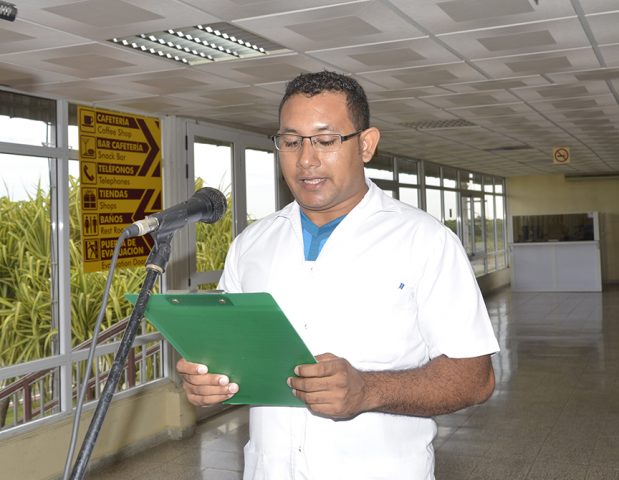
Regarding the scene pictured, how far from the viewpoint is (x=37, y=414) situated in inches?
202

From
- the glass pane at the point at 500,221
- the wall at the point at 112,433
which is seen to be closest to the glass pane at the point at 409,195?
the glass pane at the point at 500,221

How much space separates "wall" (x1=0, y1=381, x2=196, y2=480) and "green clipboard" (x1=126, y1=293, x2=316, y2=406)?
10.2 ft

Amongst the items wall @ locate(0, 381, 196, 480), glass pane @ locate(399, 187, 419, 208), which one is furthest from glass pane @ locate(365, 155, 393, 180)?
wall @ locate(0, 381, 196, 480)

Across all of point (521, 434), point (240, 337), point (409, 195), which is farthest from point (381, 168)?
point (240, 337)

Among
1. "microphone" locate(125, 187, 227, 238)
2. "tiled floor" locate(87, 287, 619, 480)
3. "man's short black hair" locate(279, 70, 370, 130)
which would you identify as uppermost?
"man's short black hair" locate(279, 70, 370, 130)

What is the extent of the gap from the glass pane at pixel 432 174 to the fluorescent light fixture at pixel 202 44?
8706 mm

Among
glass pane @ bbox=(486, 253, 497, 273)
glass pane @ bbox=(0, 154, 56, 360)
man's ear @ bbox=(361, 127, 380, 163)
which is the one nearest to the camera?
man's ear @ bbox=(361, 127, 380, 163)

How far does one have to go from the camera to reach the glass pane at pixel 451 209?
14.1 meters

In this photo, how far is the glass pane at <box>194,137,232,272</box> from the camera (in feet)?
21.6

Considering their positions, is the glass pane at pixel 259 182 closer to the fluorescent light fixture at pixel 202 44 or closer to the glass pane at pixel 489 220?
the fluorescent light fixture at pixel 202 44

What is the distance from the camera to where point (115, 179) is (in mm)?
5641

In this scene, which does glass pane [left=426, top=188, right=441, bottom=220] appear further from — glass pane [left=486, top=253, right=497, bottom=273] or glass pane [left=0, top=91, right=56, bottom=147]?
glass pane [left=0, top=91, right=56, bottom=147]

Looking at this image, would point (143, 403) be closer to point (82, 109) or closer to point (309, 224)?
point (82, 109)

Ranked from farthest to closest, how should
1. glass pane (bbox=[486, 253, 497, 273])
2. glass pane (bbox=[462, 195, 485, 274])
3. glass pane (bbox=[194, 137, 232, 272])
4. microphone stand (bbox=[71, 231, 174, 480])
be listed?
glass pane (bbox=[486, 253, 497, 273]) → glass pane (bbox=[462, 195, 485, 274]) → glass pane (bbox=[194, 137, 232, 272]) → microphone stand (bbox=[71, 231, 174, 480])
